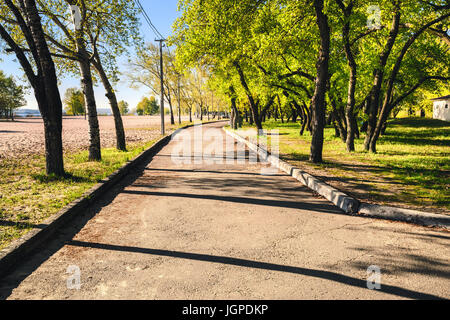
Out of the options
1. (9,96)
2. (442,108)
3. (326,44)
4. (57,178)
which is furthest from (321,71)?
(9,96)

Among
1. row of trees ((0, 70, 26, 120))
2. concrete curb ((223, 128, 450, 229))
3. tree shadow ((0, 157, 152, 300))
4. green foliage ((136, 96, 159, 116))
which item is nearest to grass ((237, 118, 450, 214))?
concrete curb ((223, 128, 450, 229))

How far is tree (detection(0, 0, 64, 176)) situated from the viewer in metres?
6.53

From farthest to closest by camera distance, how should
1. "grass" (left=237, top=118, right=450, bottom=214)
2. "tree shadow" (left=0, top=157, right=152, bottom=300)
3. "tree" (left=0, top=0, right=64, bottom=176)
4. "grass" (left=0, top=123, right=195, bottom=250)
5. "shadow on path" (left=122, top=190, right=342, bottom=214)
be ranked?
"tree" (left=0, top=0, right=64, bottom=176)
"grass" (left=237, top=118, right=450, bottom=214)
"shadow on path" (left=122, top=190, right=342, bottom=214)
"grass" (left=0, top=123, right=195, bottom=250)
"tree shadow" (left=0, top=157, right=152, bottom=300)

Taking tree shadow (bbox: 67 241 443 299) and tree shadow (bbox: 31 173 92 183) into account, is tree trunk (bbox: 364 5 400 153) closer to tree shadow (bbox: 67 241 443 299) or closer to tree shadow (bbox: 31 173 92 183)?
tree shadow (bbox: 67 241 443 299)

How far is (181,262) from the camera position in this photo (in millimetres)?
3270

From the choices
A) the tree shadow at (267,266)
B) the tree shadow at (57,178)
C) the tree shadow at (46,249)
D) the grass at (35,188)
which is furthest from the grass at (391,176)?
the tree shadow at (57,178)

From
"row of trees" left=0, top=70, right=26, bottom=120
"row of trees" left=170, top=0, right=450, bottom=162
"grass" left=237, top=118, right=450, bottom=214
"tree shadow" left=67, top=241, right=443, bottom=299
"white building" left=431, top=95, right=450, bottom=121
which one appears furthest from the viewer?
"row of trees" left=0, top=70, right=26, bottom=120

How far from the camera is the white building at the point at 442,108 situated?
A: 139 feet

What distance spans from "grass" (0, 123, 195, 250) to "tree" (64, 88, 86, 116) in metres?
111

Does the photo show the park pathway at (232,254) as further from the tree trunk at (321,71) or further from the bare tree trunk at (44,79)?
the tree trunk at (321,71)

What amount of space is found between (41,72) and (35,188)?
3.01m

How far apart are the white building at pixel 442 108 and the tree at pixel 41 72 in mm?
51585

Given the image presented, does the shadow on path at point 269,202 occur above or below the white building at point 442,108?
below
